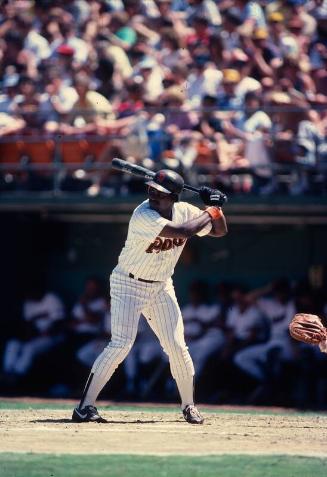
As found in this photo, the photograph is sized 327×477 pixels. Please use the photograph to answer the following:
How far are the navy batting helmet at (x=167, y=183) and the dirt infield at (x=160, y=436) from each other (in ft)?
5.23

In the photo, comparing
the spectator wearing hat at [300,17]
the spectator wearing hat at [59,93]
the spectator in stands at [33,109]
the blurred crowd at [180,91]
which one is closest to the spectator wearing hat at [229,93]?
the blurred crowd at [180,91]

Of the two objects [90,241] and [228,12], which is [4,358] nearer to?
[90,241]

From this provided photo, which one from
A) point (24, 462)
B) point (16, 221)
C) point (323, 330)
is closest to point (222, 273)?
point (16, 221)

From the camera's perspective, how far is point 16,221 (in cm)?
1422

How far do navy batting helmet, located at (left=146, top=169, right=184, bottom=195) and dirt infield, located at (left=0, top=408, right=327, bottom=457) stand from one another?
1.60 m

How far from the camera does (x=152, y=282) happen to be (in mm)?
7570

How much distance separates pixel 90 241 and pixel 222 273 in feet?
5.92

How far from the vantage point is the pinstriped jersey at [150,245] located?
7293 millimetres

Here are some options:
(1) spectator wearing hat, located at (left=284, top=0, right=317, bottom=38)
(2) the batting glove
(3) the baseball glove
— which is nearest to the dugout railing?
(1) spectator wearing hat, located at (left=284, top=0, right=317, bottom=38)

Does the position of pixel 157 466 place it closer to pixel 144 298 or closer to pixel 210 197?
pixel 144 298

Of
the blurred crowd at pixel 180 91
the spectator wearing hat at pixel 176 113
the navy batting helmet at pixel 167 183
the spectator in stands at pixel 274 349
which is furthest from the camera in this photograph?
the spectator in stands at pixel 274 349

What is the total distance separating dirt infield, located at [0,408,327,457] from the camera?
638cm

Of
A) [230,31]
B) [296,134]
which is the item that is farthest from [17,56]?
[296,134]

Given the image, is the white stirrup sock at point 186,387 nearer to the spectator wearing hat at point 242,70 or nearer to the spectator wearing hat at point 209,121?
the spectator wearing hat at point 209,121
